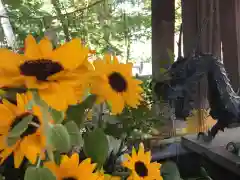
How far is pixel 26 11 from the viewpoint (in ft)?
1.57

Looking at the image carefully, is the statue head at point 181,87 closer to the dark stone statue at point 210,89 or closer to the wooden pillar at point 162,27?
the dark stone statue at point 210,89

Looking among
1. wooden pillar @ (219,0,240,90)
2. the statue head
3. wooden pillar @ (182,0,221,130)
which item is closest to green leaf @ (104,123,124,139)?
the statue head

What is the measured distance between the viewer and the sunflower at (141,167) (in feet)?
1.04

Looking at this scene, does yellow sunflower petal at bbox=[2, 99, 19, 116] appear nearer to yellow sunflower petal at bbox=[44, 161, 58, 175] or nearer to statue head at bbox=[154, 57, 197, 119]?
yellow sunflower petal at bbox=[44, 161, 58, 175]

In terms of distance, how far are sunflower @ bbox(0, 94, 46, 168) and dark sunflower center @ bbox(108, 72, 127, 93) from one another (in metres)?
0.08

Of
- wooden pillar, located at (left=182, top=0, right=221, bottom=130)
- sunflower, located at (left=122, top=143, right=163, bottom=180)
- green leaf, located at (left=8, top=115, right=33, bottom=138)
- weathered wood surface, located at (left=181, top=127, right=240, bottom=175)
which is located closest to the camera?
green leaf, located at (left=8, top=115, right=33, bottom=138)

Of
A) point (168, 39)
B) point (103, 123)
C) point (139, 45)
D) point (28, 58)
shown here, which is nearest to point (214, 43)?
point (168, 39)

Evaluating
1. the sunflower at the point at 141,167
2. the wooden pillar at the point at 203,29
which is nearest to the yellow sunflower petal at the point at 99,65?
the sunflower at the point at 141,167

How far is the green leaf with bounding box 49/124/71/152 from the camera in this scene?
0.23m

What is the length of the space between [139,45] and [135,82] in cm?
121

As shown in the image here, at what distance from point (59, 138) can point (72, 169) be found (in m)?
0.04

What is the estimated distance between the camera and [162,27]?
4.90 feet

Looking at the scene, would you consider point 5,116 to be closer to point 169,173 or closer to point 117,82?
point 117,82

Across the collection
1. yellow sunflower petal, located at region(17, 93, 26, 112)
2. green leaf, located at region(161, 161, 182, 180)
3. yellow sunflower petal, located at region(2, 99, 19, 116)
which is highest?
yellow sunflower petal, located at region(17, 93, 26, 112)
